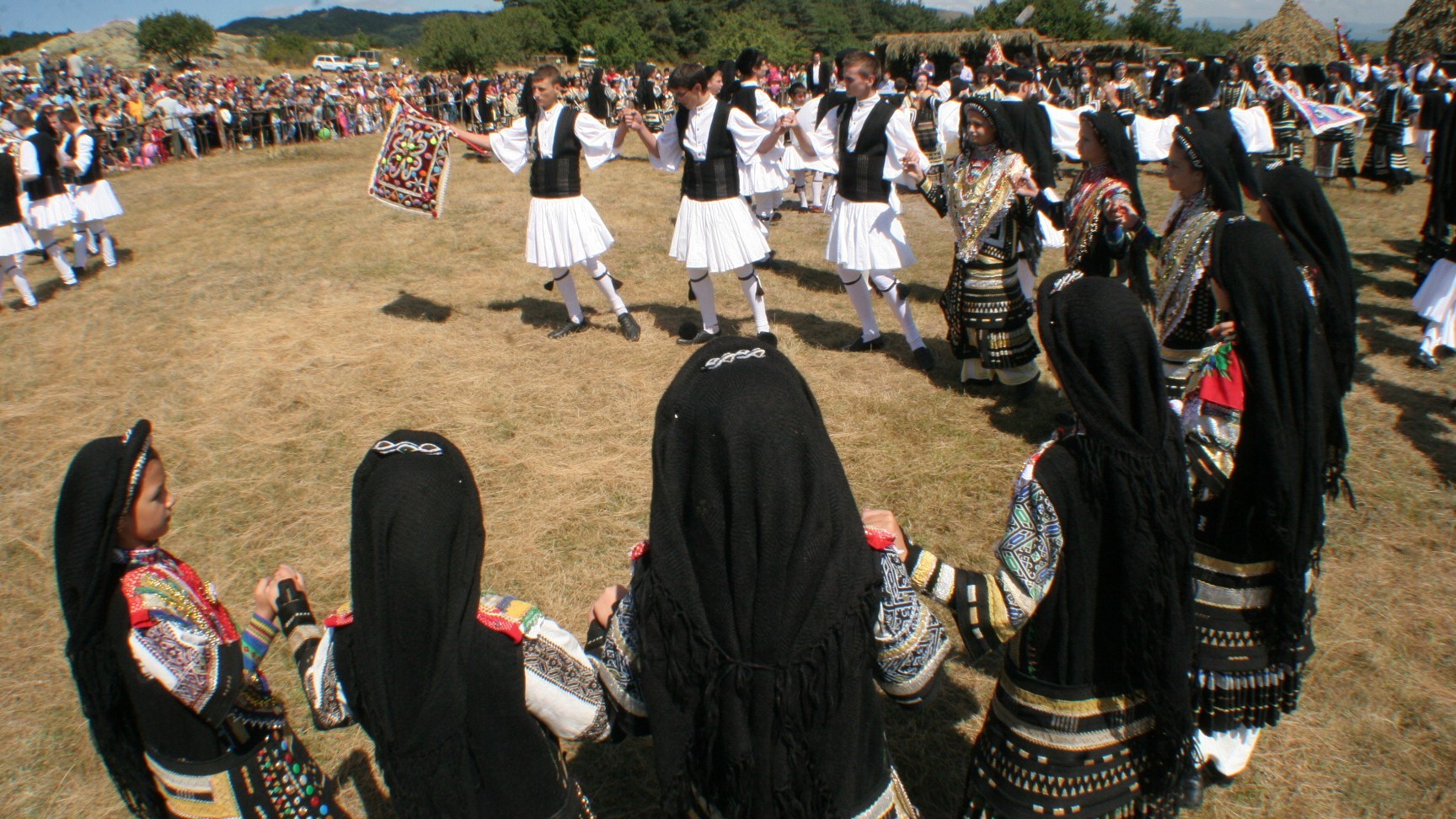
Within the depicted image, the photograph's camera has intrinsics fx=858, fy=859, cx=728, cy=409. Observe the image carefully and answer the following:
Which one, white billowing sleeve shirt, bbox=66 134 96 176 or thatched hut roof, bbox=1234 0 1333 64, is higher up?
thatched hut roof, bbox=1234 0 1333 64

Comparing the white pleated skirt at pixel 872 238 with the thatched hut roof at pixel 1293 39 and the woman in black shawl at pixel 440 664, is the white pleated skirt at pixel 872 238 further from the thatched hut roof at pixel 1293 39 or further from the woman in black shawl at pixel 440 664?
the thatched hut roof at pixel 1293 39

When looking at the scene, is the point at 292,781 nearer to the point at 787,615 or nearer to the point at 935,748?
the point at 787,615

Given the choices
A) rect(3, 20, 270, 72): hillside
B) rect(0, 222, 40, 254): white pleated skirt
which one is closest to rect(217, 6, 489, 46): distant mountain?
rect(3, 20, 270, 72): hillside

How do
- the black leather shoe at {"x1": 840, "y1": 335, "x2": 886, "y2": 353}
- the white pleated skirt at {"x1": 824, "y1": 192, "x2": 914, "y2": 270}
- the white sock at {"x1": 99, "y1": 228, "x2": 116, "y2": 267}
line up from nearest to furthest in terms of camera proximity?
the white pleated skirt at {"x1": 824, "y1": 192, "x2": 914, "y2": 270} < the black leather shoe at {"x1": 840, "y1": 335, "x2": 886, "y2": 353} < the white sock at {"x1": 99, "y1": 228, "x2": 116, "y2": 267}

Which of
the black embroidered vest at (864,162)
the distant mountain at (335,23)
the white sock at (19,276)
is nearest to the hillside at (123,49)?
the white sock at (19,276)

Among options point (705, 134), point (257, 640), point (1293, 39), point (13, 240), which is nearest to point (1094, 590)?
point (257, 640)

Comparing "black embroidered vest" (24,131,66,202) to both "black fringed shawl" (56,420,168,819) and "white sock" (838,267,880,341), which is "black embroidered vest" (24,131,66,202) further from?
"black fringed shawl" (56,420,168,819)

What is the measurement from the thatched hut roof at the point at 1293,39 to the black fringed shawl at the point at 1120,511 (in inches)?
1176

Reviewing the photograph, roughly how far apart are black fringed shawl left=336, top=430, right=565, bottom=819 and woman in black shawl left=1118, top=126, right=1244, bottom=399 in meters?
3.15

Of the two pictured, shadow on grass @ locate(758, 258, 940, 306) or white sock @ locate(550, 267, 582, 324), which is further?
shadow on grass @ locate(758, 258, 940, 306)

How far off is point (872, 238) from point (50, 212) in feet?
30.5

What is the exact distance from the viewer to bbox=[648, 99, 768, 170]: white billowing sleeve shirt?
638 cm

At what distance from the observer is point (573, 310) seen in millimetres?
7719

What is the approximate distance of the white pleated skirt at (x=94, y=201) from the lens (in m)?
10.1
